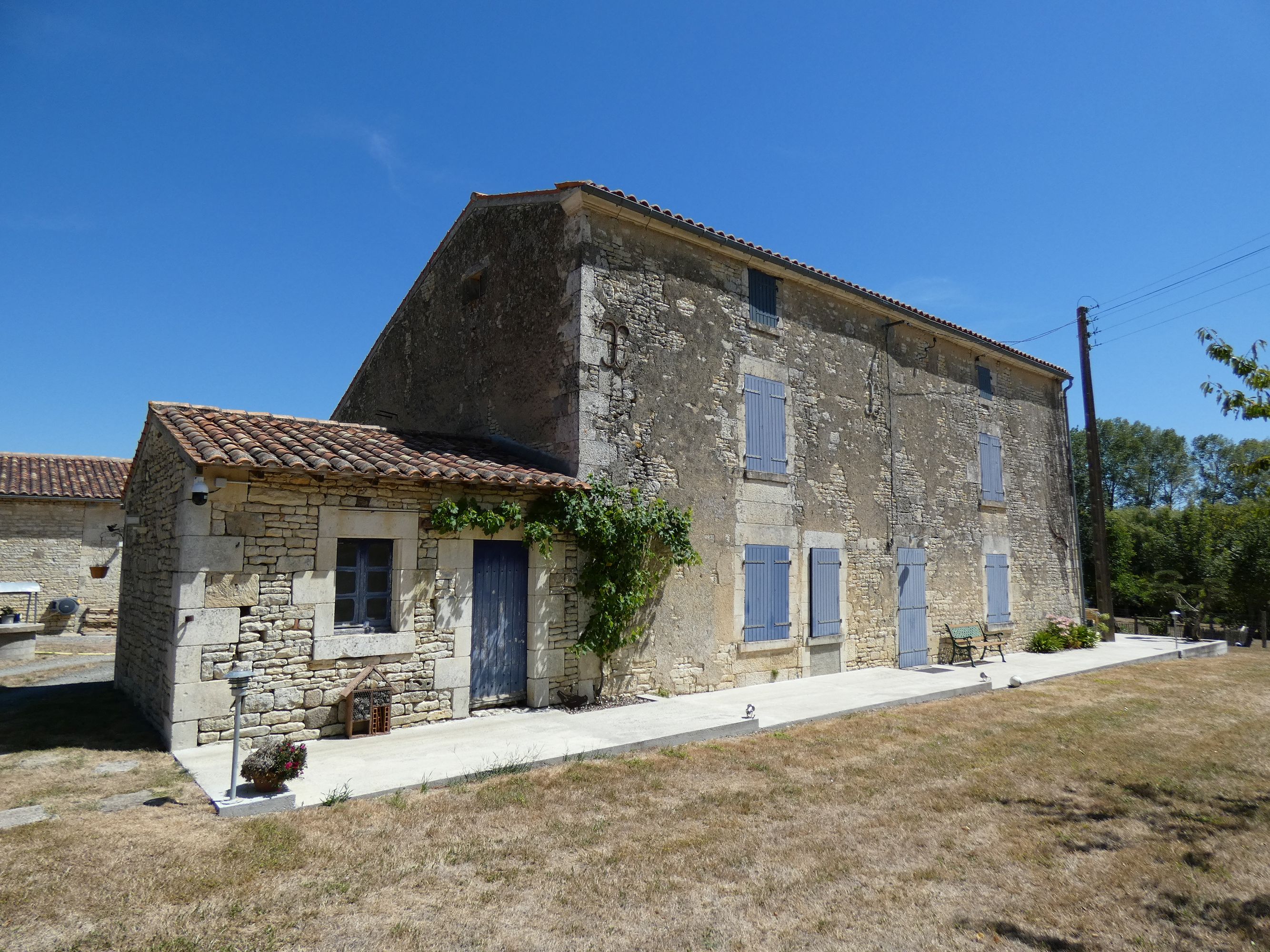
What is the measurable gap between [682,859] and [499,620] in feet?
13.7

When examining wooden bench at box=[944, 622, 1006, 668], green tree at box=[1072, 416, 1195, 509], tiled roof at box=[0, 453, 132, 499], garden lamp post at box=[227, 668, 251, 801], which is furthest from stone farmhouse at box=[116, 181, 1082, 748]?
green tree at box=[1072, 416, 1195, 509]

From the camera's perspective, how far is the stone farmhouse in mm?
6613

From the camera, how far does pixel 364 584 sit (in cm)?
718

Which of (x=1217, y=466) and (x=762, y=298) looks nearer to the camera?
(x=762, y=298)

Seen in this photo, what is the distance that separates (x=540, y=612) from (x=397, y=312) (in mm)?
7683

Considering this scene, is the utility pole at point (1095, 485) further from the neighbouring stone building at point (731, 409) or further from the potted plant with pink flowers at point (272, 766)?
the potted plant with pink flowers at point (272, 766)

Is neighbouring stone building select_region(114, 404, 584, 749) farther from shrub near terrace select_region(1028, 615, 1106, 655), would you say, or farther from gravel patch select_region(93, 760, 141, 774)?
shrub near terrace select_region(1028, 615, 1106, 655)

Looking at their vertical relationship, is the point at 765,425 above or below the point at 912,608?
above

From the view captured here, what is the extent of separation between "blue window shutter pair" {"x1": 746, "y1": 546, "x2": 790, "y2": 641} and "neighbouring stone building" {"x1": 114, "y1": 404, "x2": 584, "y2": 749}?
8.60 ft

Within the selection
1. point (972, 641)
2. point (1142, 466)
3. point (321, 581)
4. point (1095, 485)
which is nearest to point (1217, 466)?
point (1142, 466)

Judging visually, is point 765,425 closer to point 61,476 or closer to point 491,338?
point 491,338

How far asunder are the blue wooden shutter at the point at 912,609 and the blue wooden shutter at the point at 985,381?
161 inches

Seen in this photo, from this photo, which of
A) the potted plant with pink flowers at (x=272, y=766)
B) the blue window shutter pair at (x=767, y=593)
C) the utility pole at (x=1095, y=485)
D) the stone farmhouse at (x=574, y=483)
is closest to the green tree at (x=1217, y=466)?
the utility pole at (x=1095, y=485)

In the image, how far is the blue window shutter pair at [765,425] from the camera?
10281 mm
